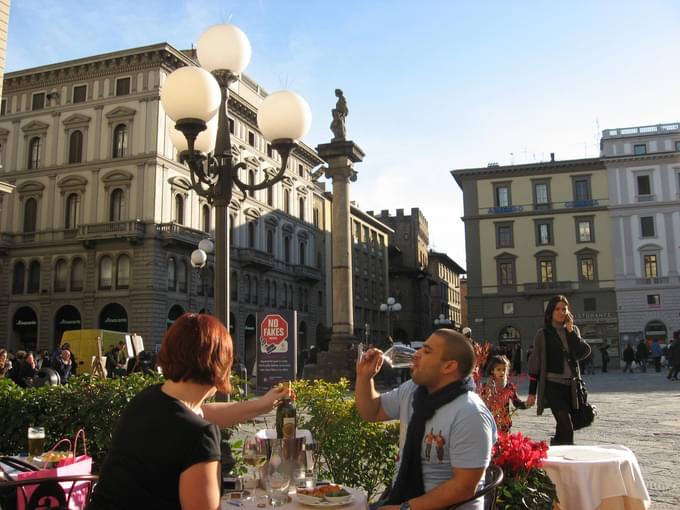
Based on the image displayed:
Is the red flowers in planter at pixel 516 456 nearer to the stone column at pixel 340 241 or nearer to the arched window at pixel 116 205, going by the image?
the stone column at pixel 340 241

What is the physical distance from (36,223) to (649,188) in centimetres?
4136

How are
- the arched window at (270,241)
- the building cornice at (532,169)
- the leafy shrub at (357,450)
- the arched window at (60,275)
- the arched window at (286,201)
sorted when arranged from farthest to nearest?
the arched window at (286,201), the building cornice at (532,169), the arched window at (270,241), the arched window at (60,275), the leafy shrub at (357,450)

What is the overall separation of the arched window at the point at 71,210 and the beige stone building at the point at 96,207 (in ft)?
0.19

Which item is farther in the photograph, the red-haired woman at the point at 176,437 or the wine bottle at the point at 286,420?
the wine bottle at the point at 286,420

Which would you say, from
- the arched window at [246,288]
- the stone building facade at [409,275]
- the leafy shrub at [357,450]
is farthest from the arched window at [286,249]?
the leafy shrub at [357,450]

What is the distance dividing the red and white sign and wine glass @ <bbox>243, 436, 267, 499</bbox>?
28.3 feet

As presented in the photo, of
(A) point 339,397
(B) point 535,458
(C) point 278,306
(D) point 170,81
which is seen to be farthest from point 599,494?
(C) point 278,306

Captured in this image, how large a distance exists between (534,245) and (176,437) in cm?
4991

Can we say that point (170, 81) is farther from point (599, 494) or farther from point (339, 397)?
point (599, 494)

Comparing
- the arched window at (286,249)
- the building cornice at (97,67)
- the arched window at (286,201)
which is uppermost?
the building cornice at (97,67)

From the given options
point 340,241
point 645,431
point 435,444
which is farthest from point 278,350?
point 340,241

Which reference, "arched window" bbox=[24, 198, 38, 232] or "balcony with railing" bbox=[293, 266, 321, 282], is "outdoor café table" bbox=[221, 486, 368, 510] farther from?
"balcony with railing" bbox=[293, 266, 321, 282]

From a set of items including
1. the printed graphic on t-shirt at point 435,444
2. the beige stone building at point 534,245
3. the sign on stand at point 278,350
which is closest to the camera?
the printed graphic on t-shirt at point 435,444

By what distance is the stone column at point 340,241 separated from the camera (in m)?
21.3
